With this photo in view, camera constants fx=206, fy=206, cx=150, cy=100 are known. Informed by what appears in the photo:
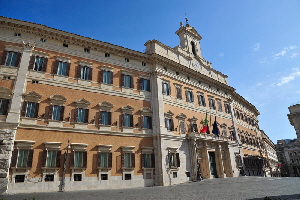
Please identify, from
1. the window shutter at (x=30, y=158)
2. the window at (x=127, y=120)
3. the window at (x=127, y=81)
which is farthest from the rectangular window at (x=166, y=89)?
the window shutter at (x=30, y=158)

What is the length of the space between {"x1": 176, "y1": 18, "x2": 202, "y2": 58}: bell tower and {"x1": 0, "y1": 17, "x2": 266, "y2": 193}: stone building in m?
2.93

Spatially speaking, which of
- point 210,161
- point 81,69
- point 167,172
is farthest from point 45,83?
point 210,161

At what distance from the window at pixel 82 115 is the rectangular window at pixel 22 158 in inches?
175

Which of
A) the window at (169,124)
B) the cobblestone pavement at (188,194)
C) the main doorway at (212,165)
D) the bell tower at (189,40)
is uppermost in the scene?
the bell tower at (189,40)

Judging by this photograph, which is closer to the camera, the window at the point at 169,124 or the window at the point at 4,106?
the window at the point at 4,106

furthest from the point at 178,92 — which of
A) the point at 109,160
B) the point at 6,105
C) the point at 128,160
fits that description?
the point at 6,105

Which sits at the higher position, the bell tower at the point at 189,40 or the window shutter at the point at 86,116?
the bell tower at the point at 189,40

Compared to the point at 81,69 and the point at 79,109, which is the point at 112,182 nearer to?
the point at 79,109

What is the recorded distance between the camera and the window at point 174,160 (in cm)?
2061

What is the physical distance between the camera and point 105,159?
1762cm

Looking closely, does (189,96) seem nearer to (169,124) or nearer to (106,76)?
(169,124)

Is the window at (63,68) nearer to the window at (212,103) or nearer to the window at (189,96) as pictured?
the window at (189,96)

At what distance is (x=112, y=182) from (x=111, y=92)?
26.7 ft

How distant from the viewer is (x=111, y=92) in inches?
787
